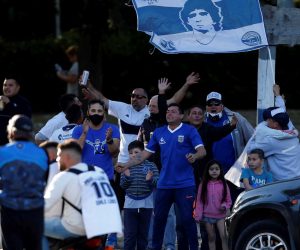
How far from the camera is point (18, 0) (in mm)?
22797

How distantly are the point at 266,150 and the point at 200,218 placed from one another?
119 cm

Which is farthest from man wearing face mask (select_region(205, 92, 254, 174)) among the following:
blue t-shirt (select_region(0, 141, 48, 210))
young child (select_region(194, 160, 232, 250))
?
blue t-shirt (select_region(0, 141, 48, 210))

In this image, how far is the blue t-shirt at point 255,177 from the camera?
13.3m

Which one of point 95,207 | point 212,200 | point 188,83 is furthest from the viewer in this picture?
point 188,83

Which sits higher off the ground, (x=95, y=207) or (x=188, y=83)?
(x=188, y=83)

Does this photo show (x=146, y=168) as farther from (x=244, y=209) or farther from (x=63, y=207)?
(x=63, y=207)

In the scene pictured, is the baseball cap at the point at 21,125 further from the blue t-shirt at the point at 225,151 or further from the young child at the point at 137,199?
the blue t-shirt at the point at 225,151

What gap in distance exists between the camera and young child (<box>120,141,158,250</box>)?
523 inches

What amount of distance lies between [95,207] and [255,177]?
10.8 feet

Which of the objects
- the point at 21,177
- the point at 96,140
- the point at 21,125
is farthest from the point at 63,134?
the point at 21,177

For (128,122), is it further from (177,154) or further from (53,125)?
(177,154)

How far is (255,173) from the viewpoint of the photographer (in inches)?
524

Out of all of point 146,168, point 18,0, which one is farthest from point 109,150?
point 18,0

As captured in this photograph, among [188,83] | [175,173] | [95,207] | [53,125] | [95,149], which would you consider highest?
[188,83]
